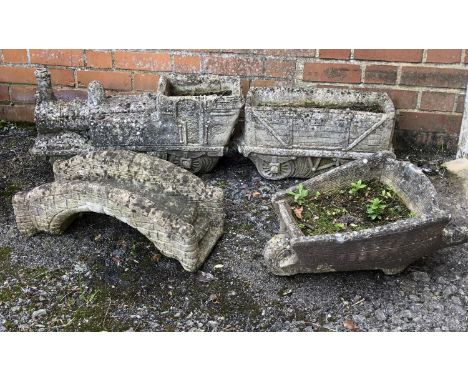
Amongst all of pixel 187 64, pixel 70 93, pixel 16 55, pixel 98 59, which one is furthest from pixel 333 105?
pixel 16 55

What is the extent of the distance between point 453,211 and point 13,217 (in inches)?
111

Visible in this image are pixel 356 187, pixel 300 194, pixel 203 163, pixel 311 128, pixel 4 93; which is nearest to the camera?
pixel 300 194

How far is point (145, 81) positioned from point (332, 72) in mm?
1451

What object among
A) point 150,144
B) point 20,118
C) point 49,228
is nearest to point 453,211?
point 150,144

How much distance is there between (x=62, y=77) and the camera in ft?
15.9

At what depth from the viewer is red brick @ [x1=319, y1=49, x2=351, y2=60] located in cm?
429

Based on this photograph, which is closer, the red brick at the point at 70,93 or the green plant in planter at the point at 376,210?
the green plant in planter at the point at 376,210

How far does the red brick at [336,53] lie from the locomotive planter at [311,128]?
0.28m

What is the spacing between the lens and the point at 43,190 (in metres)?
3.51

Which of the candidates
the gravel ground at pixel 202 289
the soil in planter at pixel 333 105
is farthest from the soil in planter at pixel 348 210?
the soil in planter at pixel 333 105

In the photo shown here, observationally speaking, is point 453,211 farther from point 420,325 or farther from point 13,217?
point 13,217

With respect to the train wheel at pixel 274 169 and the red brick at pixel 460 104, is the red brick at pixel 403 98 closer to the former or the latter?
the red brick at pixel 460 104

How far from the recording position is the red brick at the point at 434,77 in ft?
13.9

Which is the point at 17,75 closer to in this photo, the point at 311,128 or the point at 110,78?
the point at 110,78
